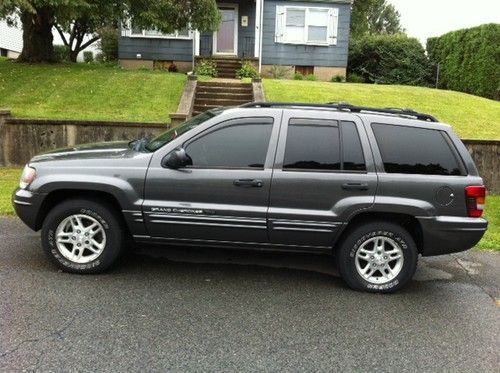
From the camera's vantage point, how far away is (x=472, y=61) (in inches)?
853

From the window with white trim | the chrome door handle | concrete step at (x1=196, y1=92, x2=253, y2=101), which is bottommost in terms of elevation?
the chrome door handle

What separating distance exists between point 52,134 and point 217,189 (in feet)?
21.8

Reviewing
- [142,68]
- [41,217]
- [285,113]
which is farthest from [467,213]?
[142,68]

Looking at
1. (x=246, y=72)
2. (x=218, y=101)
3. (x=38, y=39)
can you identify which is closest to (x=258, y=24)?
(x=246, y=72)

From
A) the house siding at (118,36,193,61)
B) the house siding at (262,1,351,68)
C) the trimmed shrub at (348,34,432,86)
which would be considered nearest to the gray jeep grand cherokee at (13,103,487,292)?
the house siding at (118,36,193,61)

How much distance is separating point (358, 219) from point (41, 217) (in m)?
3.11

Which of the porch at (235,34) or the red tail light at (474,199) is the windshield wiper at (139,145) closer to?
the red tail light at (474,199)

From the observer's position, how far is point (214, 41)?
22.0 meters

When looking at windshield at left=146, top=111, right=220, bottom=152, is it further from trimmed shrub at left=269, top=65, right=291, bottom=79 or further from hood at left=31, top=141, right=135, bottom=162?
trimmed shrub at left=269, top=65, right=291, bottom=79

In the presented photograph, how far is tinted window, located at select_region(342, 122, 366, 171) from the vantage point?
4918 millimetres

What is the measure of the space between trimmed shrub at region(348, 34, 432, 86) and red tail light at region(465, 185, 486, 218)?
20.2 meters

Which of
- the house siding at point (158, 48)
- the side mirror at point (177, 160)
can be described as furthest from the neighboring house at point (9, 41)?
the side mirror at point (177, 160)

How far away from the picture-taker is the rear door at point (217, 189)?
4.87 meters

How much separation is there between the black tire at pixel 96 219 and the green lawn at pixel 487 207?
2538mm
